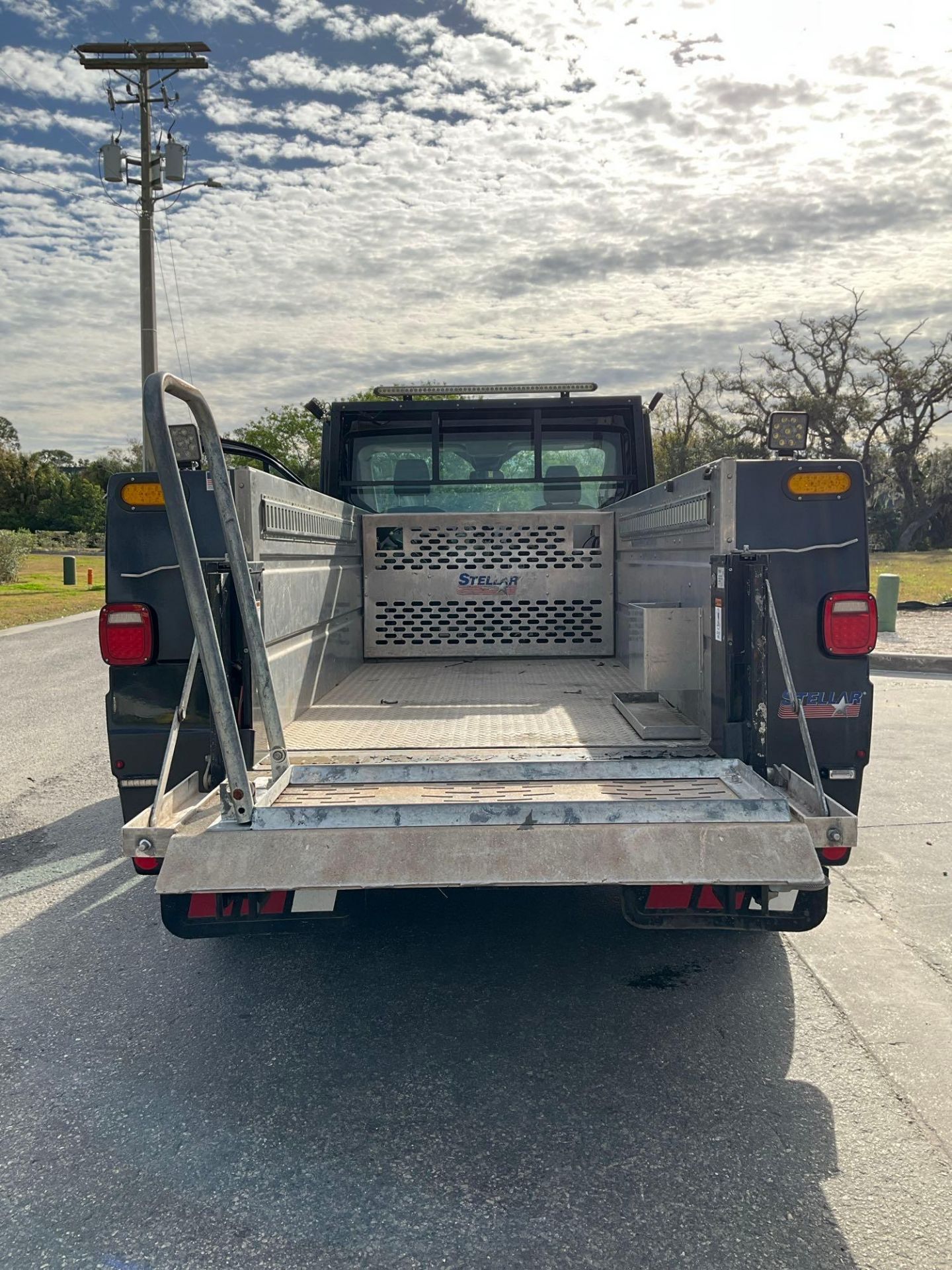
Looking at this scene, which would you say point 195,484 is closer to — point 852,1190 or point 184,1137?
point 184,1137

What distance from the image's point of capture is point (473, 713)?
4.06 metres

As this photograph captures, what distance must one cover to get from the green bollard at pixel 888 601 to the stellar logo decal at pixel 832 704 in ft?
35.8

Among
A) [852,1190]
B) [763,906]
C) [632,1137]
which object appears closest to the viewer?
[852,1190]

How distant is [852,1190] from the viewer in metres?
2.42

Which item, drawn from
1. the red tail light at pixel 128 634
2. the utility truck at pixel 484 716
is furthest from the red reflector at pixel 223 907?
the red tail light at pixel 128 634

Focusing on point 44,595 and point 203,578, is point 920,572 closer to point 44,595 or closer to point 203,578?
point 44,595

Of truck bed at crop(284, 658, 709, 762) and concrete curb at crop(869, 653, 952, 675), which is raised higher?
truck bed at crop(284, 658, 709, 762)

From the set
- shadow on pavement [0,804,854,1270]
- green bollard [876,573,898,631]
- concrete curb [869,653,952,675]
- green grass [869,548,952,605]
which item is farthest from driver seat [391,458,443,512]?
green bollard [876,573,898,631]

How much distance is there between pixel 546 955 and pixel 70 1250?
75.9 inches

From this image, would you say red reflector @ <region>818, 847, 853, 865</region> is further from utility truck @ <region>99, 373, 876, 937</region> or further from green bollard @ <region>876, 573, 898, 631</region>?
green bollard @ <region>876, 573, 898, 631</region>

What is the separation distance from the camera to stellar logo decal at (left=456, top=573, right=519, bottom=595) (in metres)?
5.45

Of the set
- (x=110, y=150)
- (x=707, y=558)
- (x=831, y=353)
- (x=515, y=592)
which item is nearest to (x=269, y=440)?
(x=110, y=150)

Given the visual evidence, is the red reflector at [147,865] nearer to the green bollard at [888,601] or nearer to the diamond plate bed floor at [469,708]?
the diamond plate bed floor at [469,708]

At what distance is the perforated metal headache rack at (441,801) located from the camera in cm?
256
